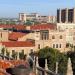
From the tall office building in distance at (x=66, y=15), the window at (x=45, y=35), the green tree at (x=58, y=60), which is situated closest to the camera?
the green tree at (x=58, y=60)

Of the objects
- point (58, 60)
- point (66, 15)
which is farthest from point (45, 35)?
point (66, 15)

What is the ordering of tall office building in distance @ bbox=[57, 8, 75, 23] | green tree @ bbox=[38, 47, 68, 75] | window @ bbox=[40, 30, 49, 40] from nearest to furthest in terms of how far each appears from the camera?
green tree @ bbox=[38, 47, 68, 75]
window @ bbox=[40, 30, 49, 40]
tall office building in distance @ bbox=[57, 8, 75, 23]

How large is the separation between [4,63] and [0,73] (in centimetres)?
80

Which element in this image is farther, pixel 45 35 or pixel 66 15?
pixel 66 15

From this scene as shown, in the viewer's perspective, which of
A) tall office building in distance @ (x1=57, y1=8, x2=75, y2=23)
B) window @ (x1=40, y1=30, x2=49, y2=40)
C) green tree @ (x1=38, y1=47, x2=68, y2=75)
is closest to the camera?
green tree @ (x1=38, y1=47, x2=68, y2=75)

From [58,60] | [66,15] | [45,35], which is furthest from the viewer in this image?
[66,15]

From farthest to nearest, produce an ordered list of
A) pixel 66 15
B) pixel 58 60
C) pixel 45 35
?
pixel 66 15
pixel 45 35
pixel 58 60

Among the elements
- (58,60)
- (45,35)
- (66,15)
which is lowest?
(58,60)

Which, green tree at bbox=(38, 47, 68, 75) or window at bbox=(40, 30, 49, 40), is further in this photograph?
window at bbox=(40, 30, 49, 40)

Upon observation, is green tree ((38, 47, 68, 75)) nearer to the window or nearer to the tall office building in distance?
the window

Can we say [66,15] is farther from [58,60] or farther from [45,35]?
[58,60]

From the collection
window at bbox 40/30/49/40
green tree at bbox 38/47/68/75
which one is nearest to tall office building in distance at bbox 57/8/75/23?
window at bbox 40/30/49/40

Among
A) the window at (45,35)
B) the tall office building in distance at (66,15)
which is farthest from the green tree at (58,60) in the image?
the tall office building in distance at (66,15)

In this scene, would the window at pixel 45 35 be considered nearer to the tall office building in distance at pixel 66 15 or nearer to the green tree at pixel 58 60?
the green tree at pixel 58 60
